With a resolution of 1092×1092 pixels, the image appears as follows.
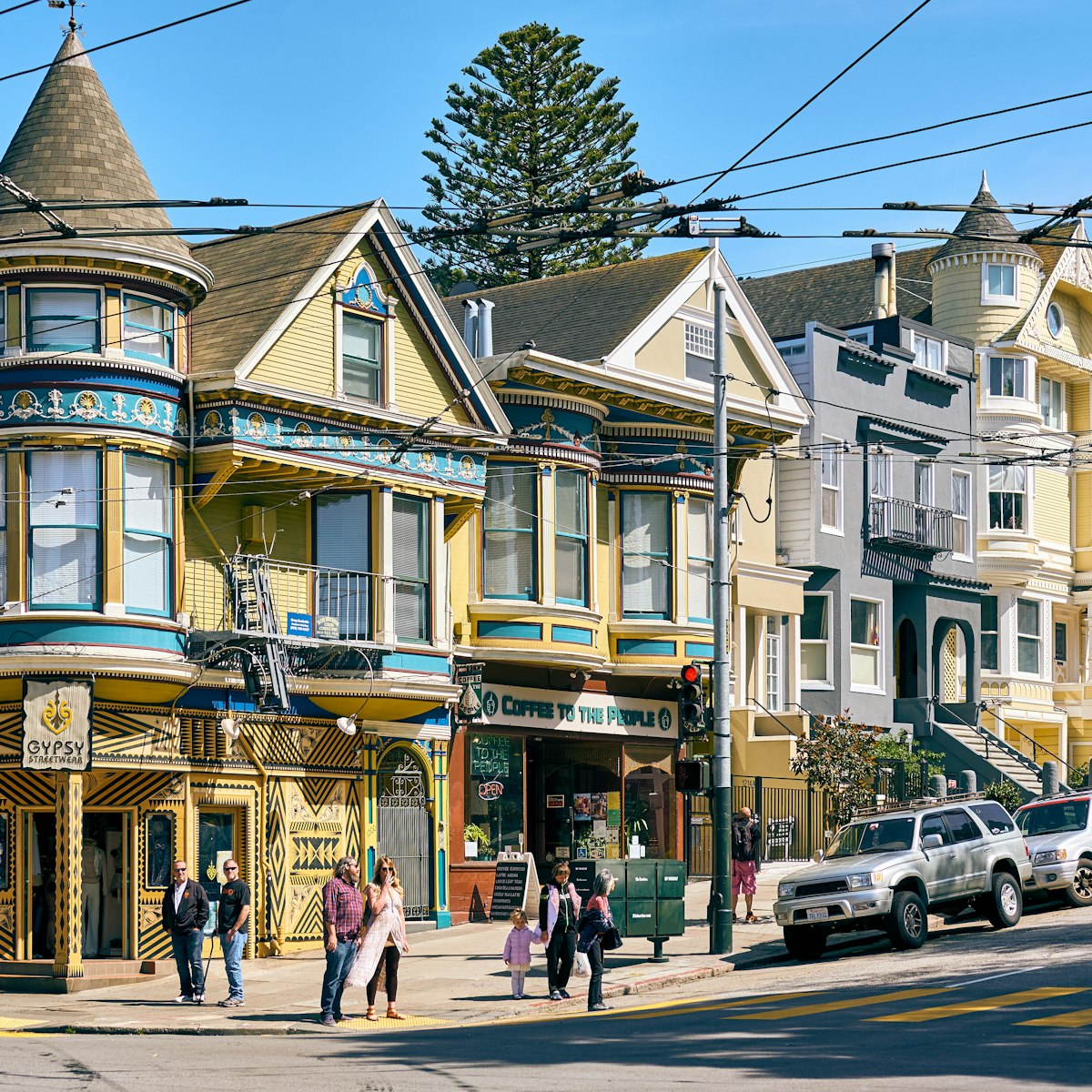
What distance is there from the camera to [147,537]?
27.3 m

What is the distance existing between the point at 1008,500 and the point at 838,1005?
98.9 feet

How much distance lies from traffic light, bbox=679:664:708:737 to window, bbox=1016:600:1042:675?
2338cm

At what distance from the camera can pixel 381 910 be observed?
21812 millimetres

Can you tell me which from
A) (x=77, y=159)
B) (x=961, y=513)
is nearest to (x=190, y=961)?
(x=77, y=159)

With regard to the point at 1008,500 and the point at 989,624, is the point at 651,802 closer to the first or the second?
the point at 989,624

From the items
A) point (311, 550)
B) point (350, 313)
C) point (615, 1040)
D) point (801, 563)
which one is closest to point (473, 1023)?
point (615, 1040)

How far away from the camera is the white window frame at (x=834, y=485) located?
136 ft

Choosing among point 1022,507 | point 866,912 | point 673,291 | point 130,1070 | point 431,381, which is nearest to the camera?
point 130,1070

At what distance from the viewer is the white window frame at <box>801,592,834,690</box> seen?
4209 cm

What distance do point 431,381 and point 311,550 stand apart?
3.51 metres

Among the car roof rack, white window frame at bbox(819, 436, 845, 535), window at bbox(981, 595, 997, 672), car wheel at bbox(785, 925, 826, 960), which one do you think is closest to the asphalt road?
car wheel at bbox(785, 925, 826, 960)

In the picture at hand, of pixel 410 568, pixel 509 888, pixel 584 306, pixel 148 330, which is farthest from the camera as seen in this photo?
Answer: pixel 584 306

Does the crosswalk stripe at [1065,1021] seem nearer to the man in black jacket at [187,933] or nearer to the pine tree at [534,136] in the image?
the man in black jacket at [187,933]

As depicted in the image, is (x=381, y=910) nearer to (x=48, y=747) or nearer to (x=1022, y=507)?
(x=48, y=747)
